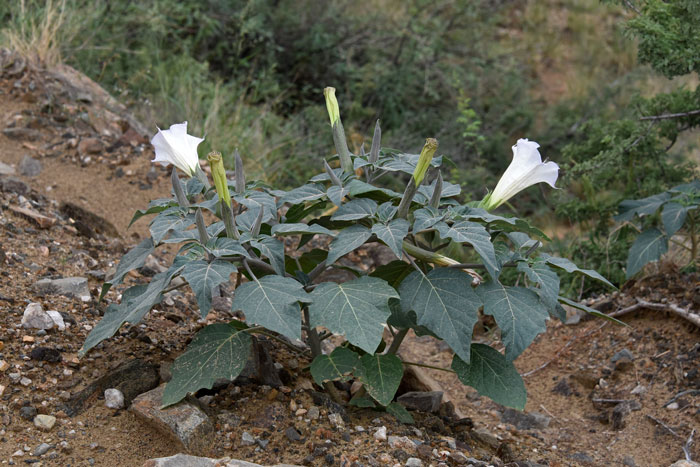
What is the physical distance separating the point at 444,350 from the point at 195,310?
137 centimetres

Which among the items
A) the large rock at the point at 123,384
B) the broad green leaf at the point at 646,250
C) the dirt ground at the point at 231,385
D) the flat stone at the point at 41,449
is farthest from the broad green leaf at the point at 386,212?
the broad green leaf at the point at 646,250

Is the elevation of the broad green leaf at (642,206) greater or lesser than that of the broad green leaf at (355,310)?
lesser

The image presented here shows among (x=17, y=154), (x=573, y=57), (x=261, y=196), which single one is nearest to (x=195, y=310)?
(x=261, y=196)

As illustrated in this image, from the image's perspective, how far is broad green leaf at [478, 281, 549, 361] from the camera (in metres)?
1.79

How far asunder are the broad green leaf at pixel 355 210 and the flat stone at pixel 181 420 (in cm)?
67

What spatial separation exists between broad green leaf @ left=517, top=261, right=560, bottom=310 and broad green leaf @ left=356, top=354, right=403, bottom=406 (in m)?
0.45

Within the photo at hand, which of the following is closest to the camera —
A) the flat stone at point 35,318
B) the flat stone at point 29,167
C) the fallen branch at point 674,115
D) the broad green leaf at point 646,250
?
the flat stone at point 35,318

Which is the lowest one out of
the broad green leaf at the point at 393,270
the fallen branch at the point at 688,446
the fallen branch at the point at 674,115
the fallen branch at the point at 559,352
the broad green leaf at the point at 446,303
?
the fallen branch at the point at 559,352

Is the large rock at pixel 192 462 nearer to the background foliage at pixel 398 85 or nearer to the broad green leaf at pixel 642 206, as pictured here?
the broad green leaf at pixel 642 206

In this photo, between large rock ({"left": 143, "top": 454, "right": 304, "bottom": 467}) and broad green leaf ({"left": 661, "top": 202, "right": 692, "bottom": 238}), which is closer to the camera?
large rock ({"left": 143, "top": 454, "right": 304, "bottom": 467})

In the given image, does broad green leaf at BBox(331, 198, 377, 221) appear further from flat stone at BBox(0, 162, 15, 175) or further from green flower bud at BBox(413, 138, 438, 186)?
flat stone at BBox(0, 162, 15, 175)

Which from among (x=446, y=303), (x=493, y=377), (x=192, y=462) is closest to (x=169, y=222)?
(x=192, y=462)

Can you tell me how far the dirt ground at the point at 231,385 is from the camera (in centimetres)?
193

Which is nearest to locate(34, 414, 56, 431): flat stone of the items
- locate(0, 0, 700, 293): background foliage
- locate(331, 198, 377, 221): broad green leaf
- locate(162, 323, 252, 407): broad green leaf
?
locate(162, 323, 252, 407): broad green leaf
